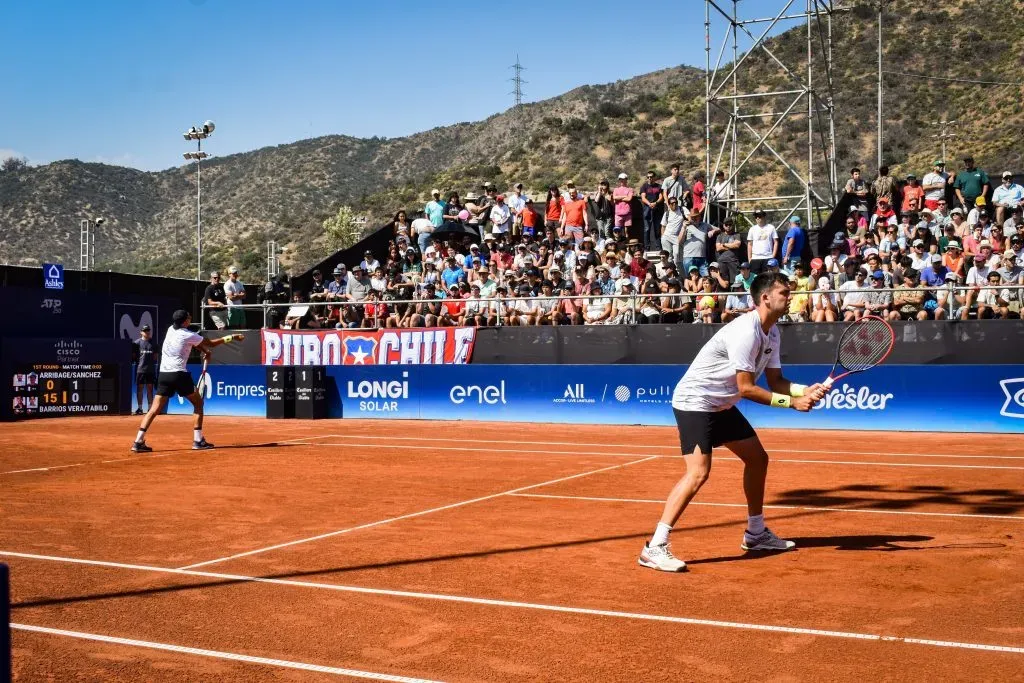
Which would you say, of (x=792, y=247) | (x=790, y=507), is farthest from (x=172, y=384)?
(x=792, y=247)

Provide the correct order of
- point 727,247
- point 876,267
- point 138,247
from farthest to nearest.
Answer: point 138,247 → point 727,247 → point 876,267

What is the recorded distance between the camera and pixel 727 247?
23516 mm

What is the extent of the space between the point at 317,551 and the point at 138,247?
9708 centimetres

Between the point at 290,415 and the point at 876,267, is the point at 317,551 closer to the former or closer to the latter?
the point at 876,267

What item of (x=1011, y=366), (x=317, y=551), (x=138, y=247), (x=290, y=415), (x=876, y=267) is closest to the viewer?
(x=317, y=551)

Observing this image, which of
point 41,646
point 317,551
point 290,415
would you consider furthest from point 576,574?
point 290,415

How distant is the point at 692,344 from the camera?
2194 cm

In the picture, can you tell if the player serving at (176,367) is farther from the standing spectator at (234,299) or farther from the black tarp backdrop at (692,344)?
the standing spectator at (234,299)

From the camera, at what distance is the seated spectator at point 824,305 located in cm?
2064

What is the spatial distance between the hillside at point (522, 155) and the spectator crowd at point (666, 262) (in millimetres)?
32510

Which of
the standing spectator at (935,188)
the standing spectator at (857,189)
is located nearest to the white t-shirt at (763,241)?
the standing spectator at (857,189)

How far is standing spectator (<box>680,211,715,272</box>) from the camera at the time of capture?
957 inches

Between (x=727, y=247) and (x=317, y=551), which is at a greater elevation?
(x=727, y=247)

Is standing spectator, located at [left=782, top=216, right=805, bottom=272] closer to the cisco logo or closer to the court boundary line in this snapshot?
the court boundary line
